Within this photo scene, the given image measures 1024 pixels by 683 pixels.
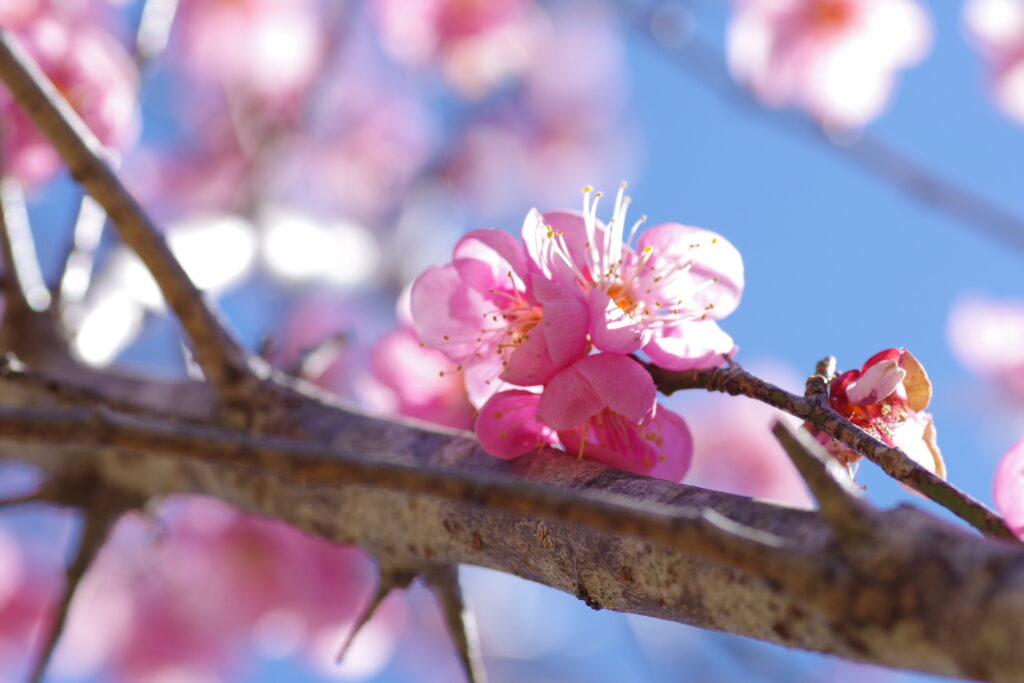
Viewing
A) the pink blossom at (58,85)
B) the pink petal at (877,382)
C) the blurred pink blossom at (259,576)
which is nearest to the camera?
the pink petal at (877,382)

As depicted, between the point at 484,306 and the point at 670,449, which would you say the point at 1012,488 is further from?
the point at 484,306

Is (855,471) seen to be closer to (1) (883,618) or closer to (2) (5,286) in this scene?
(1) (883,618)

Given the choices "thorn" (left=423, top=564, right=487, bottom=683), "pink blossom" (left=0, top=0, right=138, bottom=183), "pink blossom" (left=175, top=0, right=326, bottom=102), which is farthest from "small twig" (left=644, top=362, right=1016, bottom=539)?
"pink blossom" (left=175, top=0, right=326, bottom=102)

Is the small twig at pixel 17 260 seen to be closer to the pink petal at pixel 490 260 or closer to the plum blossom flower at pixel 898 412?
the pink petal at pixel 490 260

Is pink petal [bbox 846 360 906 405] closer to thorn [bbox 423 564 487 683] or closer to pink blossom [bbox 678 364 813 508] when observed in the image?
thorn [bbox 423 564 487 683]

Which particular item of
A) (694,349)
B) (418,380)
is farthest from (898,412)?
(418,380)

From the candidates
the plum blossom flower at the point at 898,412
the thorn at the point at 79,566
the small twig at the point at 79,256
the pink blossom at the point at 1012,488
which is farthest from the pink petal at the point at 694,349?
the small twig at the point at 79,256

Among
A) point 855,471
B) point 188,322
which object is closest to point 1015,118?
point 855,471
